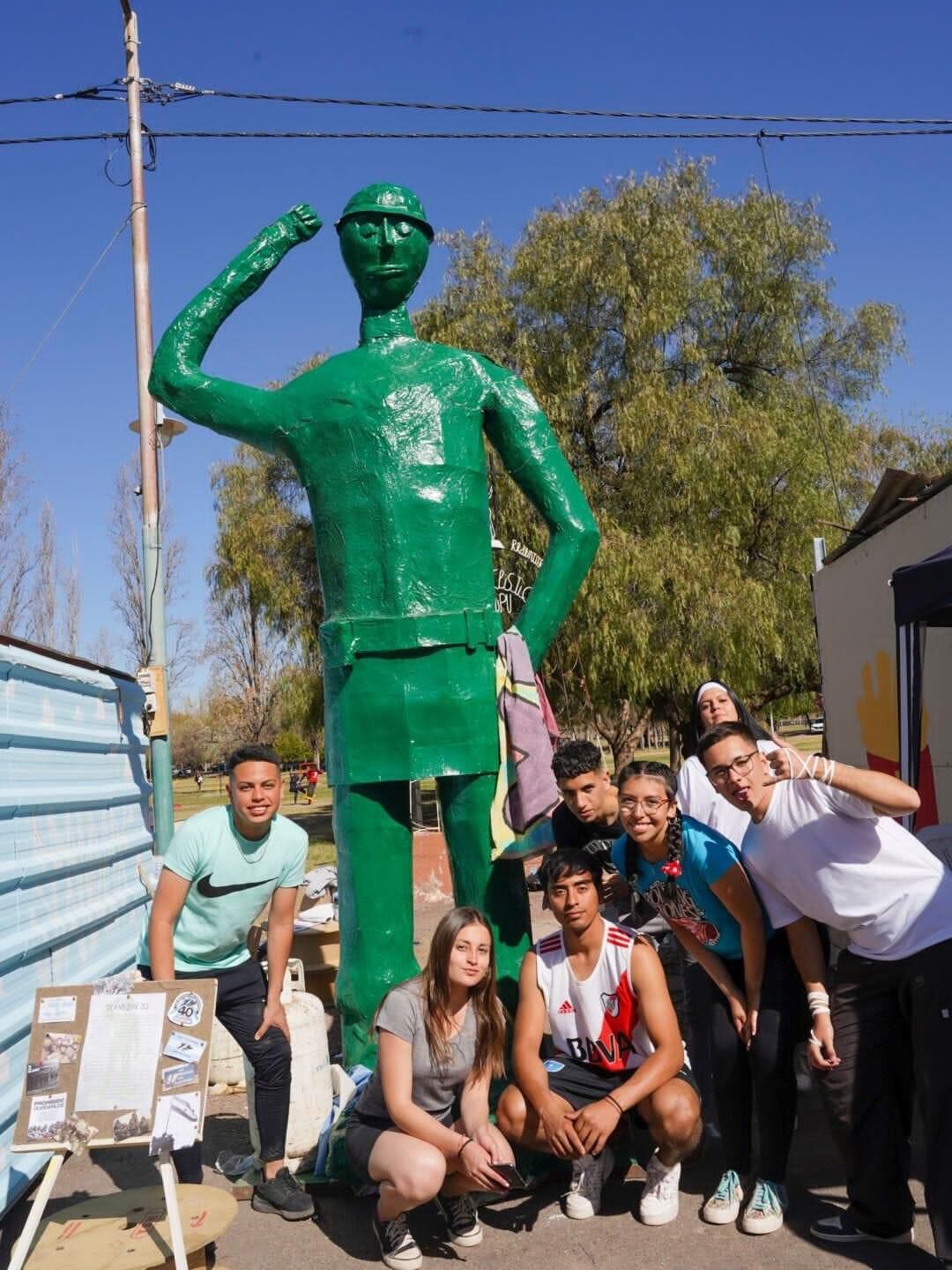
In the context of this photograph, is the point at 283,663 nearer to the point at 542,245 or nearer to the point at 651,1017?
the point at 542,245

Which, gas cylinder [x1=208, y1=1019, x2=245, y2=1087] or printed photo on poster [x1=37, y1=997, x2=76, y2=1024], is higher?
printed photo on poster [x1=37, y1=997, x2=76, y2=1024]

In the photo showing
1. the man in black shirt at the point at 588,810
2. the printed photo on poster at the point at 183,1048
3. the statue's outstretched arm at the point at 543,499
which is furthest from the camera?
the man in black shirt at the point at 588,810

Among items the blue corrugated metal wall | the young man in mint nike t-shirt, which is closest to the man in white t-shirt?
the young man in mint nike t-shirt

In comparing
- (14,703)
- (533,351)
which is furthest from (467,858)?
(533,351)

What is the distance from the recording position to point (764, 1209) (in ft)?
9.65

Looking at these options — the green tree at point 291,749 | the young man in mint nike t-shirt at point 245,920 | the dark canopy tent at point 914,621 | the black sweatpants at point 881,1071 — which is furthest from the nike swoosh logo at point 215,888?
the green tree at point 291,749

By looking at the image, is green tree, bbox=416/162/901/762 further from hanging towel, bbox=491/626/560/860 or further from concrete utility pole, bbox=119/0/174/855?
hanging towel, bbox=491/626/560/860

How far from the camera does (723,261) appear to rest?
1395 centimetres

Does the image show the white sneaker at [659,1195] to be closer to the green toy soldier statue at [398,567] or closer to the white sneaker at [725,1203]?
the white sneaker at [725,1203]

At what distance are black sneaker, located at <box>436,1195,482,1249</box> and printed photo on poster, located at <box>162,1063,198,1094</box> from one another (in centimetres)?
77

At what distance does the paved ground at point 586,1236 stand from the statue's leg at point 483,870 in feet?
2.30

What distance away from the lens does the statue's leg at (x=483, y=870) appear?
3.53m

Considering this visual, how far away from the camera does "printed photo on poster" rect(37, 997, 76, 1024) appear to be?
279 cm

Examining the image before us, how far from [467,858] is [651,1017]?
779 millimetres
